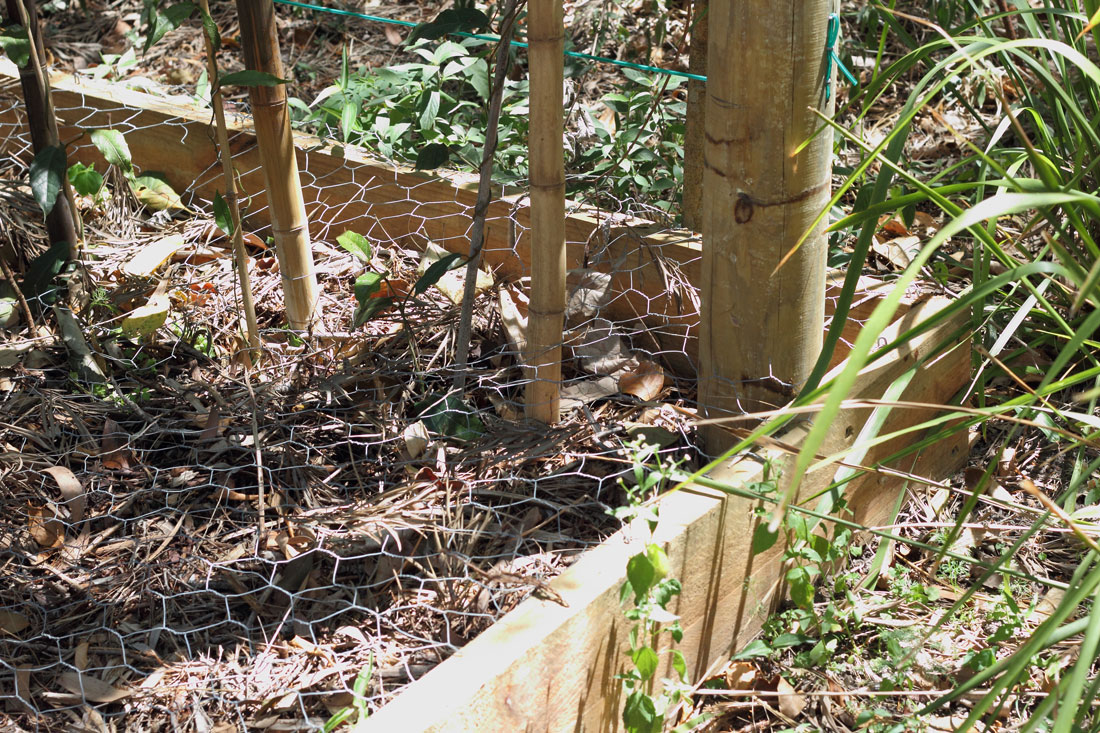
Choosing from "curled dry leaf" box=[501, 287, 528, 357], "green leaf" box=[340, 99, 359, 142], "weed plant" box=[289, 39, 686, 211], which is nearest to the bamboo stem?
"curled dry leaf" box=[501, 287, 528, 357]

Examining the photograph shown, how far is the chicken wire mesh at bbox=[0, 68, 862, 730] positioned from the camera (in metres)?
1.25

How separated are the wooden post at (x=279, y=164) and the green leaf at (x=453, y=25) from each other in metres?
0.26

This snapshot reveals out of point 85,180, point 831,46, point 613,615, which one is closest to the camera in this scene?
point 613,615

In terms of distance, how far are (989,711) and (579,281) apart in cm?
95

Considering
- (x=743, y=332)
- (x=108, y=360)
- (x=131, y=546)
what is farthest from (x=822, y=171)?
(x=108, y=360)

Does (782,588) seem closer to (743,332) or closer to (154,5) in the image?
(743,332)

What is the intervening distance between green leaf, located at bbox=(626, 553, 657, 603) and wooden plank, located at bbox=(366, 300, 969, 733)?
0.08 metres

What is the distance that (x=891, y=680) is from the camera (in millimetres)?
1378

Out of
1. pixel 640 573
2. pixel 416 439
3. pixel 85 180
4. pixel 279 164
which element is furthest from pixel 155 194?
pixel 640 573

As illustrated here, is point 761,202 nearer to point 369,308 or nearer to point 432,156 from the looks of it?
point 432,156

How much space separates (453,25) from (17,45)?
2.31 ft

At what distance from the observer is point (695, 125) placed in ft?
5.88

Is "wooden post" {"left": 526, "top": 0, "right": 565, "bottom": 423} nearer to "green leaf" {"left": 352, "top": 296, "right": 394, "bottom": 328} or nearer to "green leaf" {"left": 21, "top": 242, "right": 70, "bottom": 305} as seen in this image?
"green leaf" {"left": 352, "top": 296, "right": 394, "bottom": 328}

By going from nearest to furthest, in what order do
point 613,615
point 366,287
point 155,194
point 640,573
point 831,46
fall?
point 640,573, point 613,615, point 831,46, point 366,287, point 155,194
